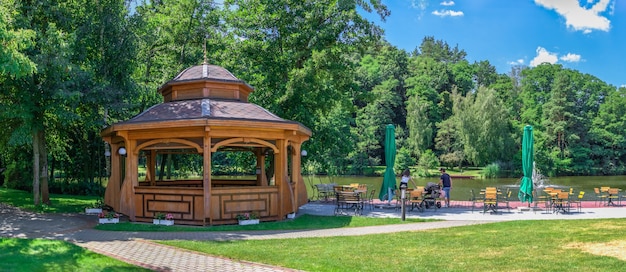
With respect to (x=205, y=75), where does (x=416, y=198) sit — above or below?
below

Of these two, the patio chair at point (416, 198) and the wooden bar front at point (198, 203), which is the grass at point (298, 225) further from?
the patio chair at point (416, 198)

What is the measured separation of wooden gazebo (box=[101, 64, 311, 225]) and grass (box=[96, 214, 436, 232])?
1.74 feet

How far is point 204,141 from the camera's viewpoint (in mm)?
12922

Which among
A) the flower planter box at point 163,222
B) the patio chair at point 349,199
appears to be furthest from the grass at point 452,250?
the patio chair at point 349,199

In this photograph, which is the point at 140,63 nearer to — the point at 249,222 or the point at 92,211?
the point at 92,211

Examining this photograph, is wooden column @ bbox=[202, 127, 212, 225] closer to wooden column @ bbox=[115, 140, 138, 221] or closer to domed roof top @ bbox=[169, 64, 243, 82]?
wooden column @ bbox=[115, 140, 138, 221]

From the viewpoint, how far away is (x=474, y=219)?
1435 centimetres

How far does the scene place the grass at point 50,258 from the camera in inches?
296

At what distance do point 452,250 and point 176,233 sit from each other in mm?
6464

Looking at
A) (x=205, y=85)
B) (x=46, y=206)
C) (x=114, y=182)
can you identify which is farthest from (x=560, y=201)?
(x=46, y=206)

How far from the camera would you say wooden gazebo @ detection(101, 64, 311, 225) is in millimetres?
13023

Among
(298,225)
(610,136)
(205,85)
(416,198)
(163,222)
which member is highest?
(205,85)

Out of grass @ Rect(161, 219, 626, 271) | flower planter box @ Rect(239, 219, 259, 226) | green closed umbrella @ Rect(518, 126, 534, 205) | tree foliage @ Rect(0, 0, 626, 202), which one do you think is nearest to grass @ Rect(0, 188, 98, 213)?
tree foliage @ Rect(0, 0, 626, 202)

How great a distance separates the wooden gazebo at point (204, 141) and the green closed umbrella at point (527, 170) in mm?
7664
